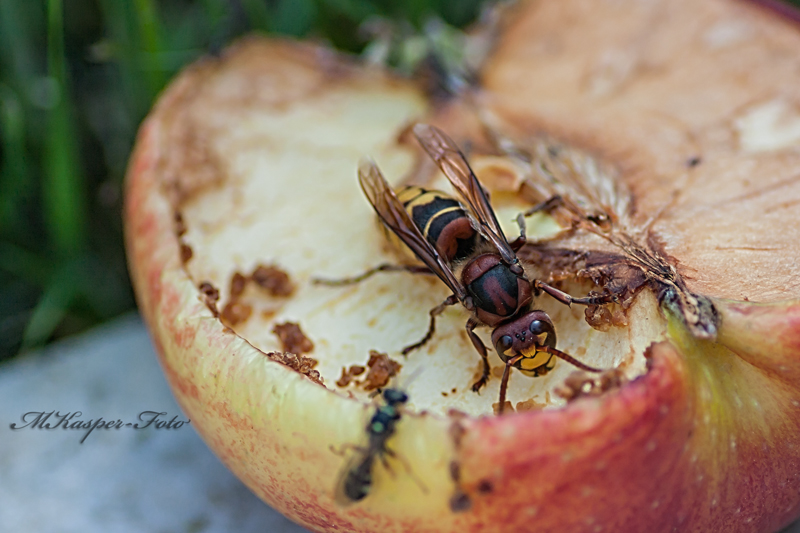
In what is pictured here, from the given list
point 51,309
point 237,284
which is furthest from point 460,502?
point 51,309

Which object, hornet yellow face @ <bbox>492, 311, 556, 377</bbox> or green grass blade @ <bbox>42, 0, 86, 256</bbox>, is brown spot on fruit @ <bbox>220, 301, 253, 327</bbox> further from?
green grass blade @ <bbox>42, 0, 86, 256</bbox>

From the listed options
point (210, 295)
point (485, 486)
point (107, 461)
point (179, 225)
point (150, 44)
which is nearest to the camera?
point (485, 486)

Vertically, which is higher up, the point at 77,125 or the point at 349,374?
the point at 349,374

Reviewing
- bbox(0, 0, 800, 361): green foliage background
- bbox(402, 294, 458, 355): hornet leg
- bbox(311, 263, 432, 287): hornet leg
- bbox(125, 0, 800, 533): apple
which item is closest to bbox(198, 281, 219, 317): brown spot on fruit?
bbox(125, 0, 800, 533): apple

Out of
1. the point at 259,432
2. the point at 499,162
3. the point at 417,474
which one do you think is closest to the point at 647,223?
the point at 499,162

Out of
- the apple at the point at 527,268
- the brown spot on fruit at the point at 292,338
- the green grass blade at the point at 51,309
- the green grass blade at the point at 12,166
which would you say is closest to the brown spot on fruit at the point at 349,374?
the apple at the point at 527,268
